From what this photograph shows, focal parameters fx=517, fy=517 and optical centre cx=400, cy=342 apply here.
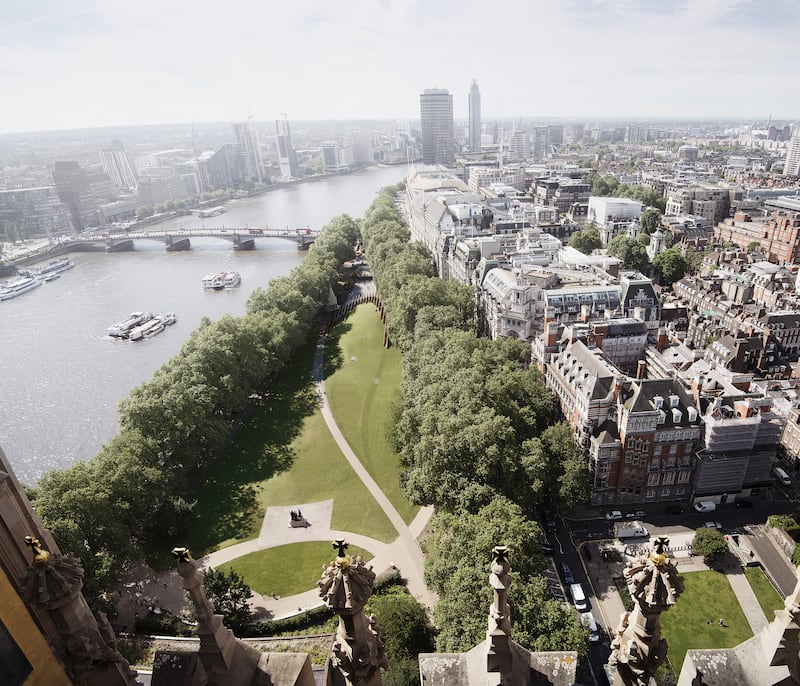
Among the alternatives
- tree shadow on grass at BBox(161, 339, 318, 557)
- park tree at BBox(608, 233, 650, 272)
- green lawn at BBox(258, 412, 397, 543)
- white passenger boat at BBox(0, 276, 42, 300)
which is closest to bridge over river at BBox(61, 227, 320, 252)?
white passenger boat at BBox(0, 276, 42, 300)

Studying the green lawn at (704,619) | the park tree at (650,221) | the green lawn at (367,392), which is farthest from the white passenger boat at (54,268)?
the park tree at (650,221)

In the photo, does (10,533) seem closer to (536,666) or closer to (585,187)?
(536,666)

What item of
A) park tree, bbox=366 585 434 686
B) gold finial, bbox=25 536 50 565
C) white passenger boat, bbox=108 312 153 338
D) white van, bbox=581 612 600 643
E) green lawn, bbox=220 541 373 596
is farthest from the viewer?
white passenger boat, bbox=108 312 153 338

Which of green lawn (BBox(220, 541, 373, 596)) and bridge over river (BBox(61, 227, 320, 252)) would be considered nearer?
green lawn (BBox(220, 541, 373, 596))

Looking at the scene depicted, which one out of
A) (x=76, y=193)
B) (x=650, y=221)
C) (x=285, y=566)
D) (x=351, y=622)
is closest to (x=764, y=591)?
(x=285, y=566)

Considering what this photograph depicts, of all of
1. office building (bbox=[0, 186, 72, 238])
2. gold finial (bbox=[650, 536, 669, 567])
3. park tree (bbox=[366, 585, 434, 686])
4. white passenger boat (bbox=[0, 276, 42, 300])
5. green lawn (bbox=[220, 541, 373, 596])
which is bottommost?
green lawn (bbox=[220, 541, 373, 596])

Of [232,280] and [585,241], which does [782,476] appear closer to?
[585,241]

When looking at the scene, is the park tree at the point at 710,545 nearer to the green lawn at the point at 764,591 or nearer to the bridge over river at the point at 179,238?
the green lawn at the point at 764,591

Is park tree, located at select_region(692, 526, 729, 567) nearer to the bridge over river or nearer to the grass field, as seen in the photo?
the grass field
